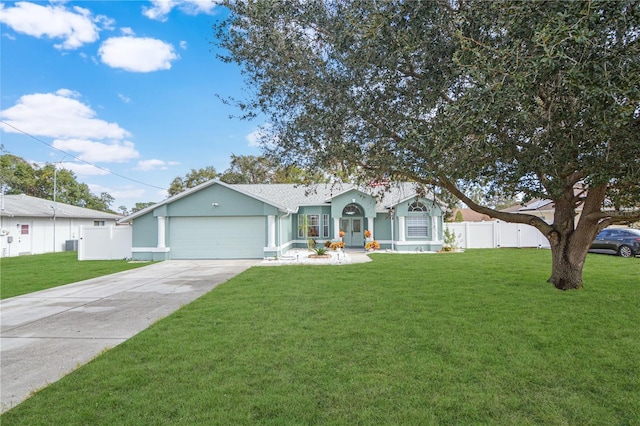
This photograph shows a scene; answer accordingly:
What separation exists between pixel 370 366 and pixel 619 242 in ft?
61.1

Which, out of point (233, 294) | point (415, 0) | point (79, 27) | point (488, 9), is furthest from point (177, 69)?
point (488, 9)

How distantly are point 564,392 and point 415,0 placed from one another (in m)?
5.63

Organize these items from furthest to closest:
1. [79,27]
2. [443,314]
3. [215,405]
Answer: [79,27], [443,314], [215,405]

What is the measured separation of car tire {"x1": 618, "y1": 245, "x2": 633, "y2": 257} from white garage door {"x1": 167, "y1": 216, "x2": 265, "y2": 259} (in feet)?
56.4

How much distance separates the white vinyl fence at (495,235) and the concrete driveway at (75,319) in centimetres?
1624

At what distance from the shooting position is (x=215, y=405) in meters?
3.41

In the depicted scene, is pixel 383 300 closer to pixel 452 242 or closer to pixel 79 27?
pixel 79 27

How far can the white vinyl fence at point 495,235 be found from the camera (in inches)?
876

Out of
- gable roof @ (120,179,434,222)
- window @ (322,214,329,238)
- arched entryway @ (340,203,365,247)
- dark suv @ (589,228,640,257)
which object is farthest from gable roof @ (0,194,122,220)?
dark suv @ (589,228,640,257)

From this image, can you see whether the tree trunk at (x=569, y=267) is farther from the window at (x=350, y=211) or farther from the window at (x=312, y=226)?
the window at (x=312, y=226)

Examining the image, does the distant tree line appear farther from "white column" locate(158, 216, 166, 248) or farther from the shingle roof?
"white column" locate(158, 216, 166, 248)

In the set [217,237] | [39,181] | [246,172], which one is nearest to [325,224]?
[217,237]

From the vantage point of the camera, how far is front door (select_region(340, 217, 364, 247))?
22.7 m

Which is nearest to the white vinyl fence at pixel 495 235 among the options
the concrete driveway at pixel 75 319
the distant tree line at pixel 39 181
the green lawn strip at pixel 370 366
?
the green lawn strip at pixel 370 366
